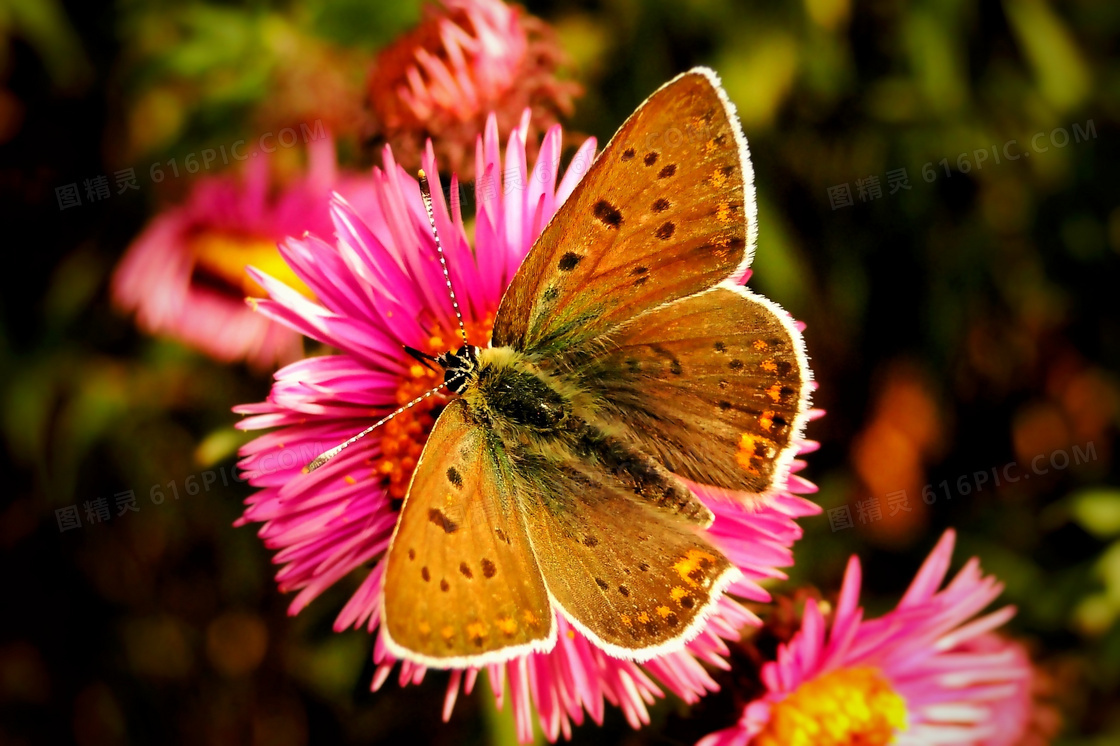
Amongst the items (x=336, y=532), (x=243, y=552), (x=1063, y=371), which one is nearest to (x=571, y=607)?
(x=336, y=532)

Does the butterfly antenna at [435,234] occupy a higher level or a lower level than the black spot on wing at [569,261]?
higher

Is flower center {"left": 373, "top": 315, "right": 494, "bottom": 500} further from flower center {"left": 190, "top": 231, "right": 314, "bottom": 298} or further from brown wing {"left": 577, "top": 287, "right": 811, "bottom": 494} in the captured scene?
flower center {"left": 190, "top": 231, "right": 314, "bottom": 298}

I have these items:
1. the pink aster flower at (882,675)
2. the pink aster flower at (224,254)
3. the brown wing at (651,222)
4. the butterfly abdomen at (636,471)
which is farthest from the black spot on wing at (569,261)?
the pink aster flower at (224,254)

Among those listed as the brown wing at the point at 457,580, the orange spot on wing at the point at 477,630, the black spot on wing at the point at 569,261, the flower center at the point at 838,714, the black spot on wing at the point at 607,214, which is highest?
the black spot on wing at the point at 607,214

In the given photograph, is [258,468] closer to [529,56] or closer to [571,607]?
[571,607]

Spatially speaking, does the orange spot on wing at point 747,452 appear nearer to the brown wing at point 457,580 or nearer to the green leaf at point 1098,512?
the brown wing at point 457,580

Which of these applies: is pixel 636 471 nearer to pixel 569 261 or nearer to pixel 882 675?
pixel 569 261
